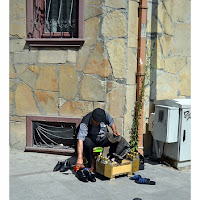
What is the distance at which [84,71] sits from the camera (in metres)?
5.52

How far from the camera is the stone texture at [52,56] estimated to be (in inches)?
220

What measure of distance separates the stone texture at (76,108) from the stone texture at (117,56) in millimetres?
751

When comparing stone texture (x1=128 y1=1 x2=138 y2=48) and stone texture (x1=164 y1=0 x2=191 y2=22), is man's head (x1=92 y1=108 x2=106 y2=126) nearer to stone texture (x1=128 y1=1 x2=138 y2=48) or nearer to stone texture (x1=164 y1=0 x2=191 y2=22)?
stone texture (x1=128 y1=1 x2=138 y2=48)

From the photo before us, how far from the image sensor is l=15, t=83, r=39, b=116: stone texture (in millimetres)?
5828

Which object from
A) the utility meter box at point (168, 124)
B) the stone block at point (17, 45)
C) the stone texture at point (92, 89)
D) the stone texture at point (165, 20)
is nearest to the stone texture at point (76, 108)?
the stone texture at point (92, 89)

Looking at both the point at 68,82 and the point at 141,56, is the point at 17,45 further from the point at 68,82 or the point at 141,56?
the point at 141,56

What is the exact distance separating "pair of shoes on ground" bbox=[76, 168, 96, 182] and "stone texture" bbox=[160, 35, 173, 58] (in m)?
2.72

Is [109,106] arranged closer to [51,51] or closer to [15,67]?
[51,51]

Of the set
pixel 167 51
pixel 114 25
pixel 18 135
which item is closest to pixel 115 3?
pixel 114 25

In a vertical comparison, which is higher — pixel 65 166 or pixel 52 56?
pixel 52 56

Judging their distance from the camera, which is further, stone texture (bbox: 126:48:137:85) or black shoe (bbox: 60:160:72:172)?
stone texture (bbox: 126:48:137:85)

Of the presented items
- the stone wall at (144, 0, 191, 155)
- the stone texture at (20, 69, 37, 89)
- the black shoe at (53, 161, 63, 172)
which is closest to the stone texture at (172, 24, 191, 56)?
the stone wall at (144, 0, 191, 155)

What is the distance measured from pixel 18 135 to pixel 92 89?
176 cm

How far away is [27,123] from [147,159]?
2.38 metres
